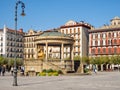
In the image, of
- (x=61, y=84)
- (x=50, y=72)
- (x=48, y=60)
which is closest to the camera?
(x=61, y=84)

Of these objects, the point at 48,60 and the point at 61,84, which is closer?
the point at 61,84

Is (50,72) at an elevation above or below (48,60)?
below

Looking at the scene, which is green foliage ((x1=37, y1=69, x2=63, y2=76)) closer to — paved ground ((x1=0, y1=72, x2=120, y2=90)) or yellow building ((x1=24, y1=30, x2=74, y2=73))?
yellow building ((x1=24, y1=30, x2=74, y2=73))

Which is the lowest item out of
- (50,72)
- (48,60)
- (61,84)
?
(61,84)

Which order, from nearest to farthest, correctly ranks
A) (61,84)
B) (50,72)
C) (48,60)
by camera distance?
(61,84) < (50,72) < (48,60)

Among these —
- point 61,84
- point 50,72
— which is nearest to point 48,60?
point 50,72

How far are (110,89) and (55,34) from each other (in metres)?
32.1

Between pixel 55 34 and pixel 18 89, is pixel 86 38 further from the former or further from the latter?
pixel 18 89

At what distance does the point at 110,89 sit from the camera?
19.8 meters

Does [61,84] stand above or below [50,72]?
below

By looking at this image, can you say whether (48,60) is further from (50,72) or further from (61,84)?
(61,84)

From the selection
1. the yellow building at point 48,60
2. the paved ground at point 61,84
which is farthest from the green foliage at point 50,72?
the paved ground at point 61,84

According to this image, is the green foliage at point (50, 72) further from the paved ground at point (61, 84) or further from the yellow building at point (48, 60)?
the paved ground at point (61, 84)

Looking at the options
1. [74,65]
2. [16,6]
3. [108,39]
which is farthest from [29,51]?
[16,6]
